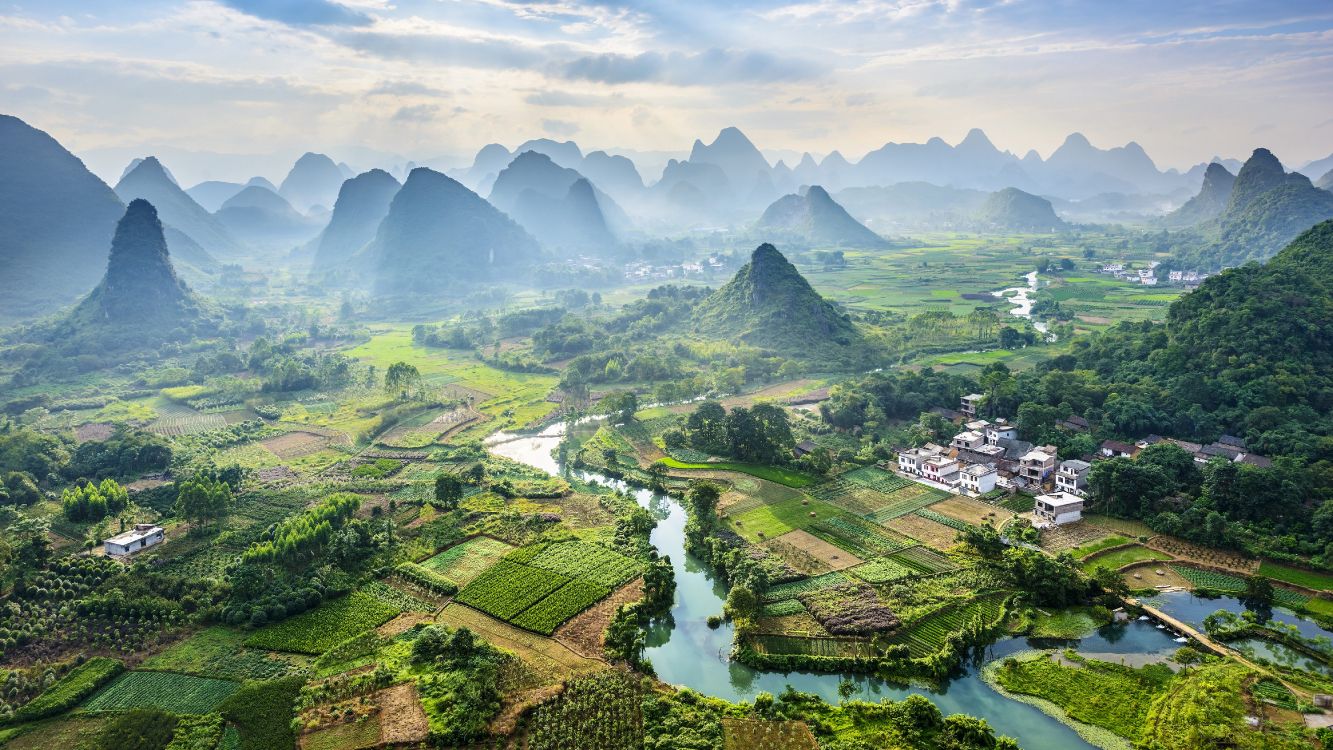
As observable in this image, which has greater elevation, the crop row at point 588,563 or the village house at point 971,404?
the village house at point 971,404

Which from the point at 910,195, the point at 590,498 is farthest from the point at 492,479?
the point at 910,195

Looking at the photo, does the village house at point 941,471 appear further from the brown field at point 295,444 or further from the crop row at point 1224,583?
the brown field at point 295,444

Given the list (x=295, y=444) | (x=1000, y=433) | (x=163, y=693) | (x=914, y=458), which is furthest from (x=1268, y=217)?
(x=163, y=693)

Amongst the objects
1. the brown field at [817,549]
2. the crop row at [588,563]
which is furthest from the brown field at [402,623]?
the brown field at [817,549]

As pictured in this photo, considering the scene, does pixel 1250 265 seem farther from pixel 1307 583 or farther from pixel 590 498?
pixel 590 498

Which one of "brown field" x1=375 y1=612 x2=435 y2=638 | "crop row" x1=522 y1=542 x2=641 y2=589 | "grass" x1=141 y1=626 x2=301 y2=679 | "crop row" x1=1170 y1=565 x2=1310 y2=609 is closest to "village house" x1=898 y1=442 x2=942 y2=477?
"crop row" x1=1170 y1=565 x2=1310 y2=609

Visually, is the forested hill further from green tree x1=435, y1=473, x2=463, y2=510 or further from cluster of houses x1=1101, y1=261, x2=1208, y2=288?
cluster of houses x1=1101, y1=261, x2=1208, y2=288

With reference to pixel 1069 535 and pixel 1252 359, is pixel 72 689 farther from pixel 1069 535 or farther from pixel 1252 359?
pixel 1252 359
